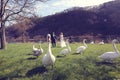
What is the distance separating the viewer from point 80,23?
111062 millimetres

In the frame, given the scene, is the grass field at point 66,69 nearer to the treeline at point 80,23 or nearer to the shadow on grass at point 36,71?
the shadow on grass at point 36,71

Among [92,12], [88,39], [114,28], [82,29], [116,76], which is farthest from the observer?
[92,12]

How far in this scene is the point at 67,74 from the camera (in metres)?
20.4

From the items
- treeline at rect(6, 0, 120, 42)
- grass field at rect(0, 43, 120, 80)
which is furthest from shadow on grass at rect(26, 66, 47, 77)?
treeline at rect(6, 0, 120, 42)

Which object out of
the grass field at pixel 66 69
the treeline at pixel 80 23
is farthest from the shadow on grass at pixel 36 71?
the treeline at pixel 80 23

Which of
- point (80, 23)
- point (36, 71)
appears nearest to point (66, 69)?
point (36, 71)

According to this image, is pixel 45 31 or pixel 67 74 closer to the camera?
pixel 67 74

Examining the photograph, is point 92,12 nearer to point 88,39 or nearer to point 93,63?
point 88,39

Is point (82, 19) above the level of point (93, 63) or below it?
above

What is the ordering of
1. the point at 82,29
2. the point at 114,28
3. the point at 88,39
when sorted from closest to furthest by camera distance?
the point at 88,39, the point at 114,28, the point at 82,29

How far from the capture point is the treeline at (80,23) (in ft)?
343

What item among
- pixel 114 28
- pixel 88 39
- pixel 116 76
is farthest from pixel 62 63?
pixel 114 28

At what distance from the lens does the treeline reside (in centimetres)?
10450

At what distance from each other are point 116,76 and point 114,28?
82.2m
